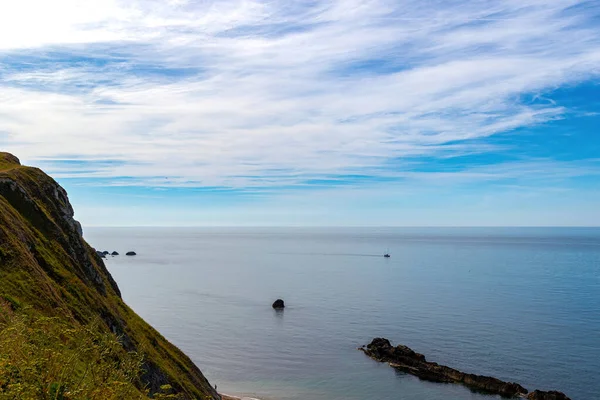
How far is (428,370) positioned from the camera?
69.5 m

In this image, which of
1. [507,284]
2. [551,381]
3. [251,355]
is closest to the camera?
[551,381]

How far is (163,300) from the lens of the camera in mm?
135250

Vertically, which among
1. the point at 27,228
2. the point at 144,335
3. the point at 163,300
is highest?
the point at 27,228

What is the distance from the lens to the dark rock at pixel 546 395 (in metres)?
58.5

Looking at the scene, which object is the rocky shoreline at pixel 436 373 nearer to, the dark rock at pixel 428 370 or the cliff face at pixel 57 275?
the dark rock at pixel 428 370

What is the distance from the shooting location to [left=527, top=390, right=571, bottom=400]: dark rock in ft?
192

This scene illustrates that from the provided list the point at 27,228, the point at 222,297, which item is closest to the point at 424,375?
the point at 27,228

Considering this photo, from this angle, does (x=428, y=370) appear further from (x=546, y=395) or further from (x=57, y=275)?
(x=57, y=275)

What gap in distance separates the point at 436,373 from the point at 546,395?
46.8ft

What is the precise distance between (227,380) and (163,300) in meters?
71.1

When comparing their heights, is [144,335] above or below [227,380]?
above

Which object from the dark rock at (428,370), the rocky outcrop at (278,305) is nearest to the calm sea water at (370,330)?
the rocky outcrop at (278,305)

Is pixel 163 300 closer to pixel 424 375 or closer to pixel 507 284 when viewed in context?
pixel 424 375

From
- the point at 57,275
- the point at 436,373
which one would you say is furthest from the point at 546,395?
the point at 57,275
